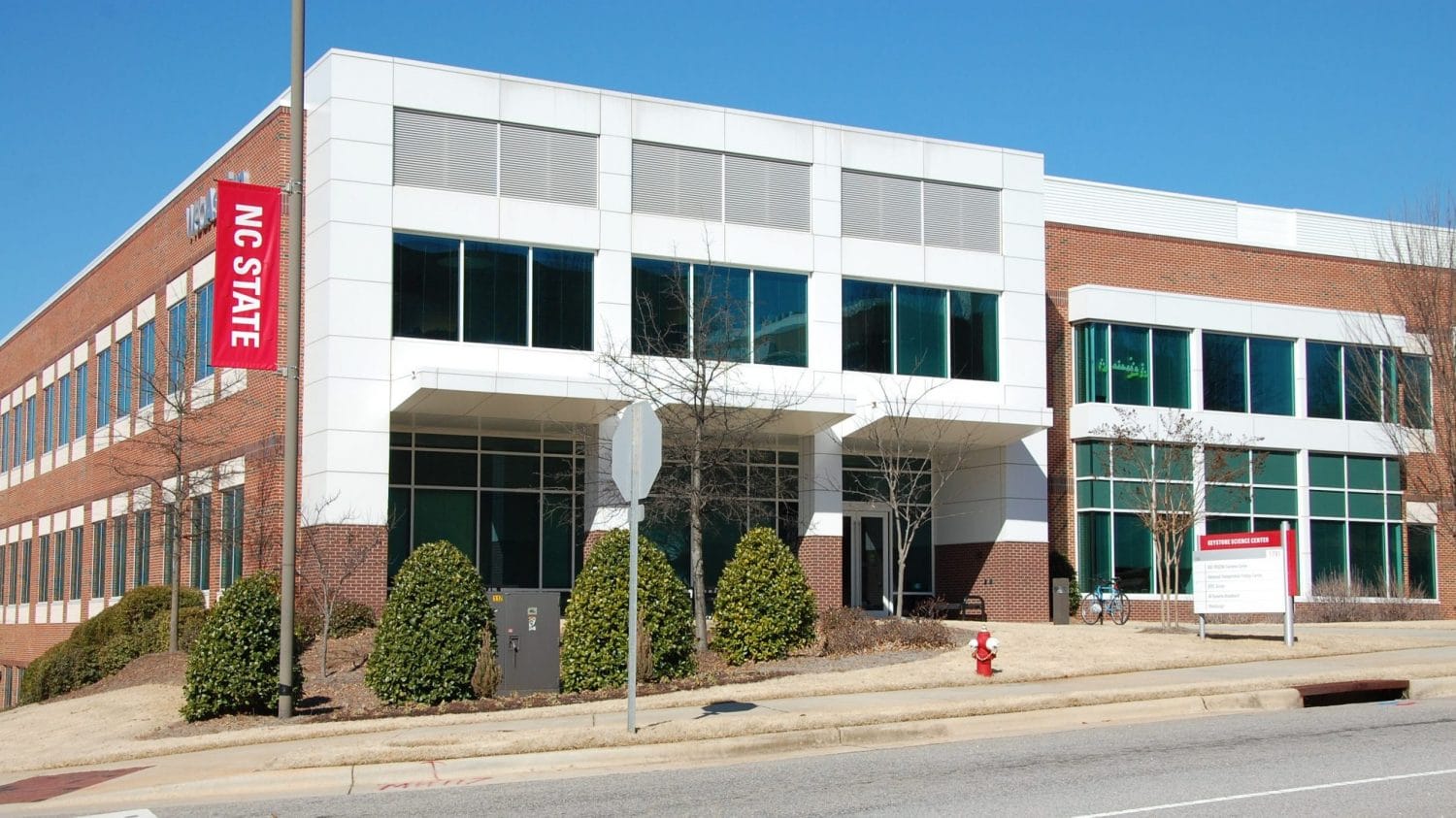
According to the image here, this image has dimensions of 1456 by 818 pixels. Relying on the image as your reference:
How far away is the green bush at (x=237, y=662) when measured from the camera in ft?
58.7

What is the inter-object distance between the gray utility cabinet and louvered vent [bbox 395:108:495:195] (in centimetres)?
1077

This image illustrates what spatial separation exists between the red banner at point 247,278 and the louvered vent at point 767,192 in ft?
41.3

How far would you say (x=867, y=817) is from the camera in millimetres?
10242

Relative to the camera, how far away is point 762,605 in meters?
22.2

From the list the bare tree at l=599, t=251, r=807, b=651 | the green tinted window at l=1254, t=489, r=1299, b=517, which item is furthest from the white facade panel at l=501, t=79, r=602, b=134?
the green tinted window at l=1254, t=489, r=1299, b=517

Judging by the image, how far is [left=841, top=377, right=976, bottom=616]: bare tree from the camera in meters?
30.3

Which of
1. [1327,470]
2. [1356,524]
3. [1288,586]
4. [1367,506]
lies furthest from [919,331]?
[1367,506]

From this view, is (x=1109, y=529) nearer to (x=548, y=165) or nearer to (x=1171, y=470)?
(x=1171, y=470)

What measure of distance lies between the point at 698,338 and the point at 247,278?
817cm

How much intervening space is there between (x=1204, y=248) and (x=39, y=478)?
3501 centimetres

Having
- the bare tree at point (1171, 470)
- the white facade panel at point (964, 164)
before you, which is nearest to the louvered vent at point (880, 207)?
the white facade panel at point (964, 164)

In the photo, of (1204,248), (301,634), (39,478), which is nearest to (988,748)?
(301,634)

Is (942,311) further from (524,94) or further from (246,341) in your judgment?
(246,341)

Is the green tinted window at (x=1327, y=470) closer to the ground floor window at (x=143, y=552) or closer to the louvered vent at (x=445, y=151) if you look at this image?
the louvered vent at (x=445, y=151)
